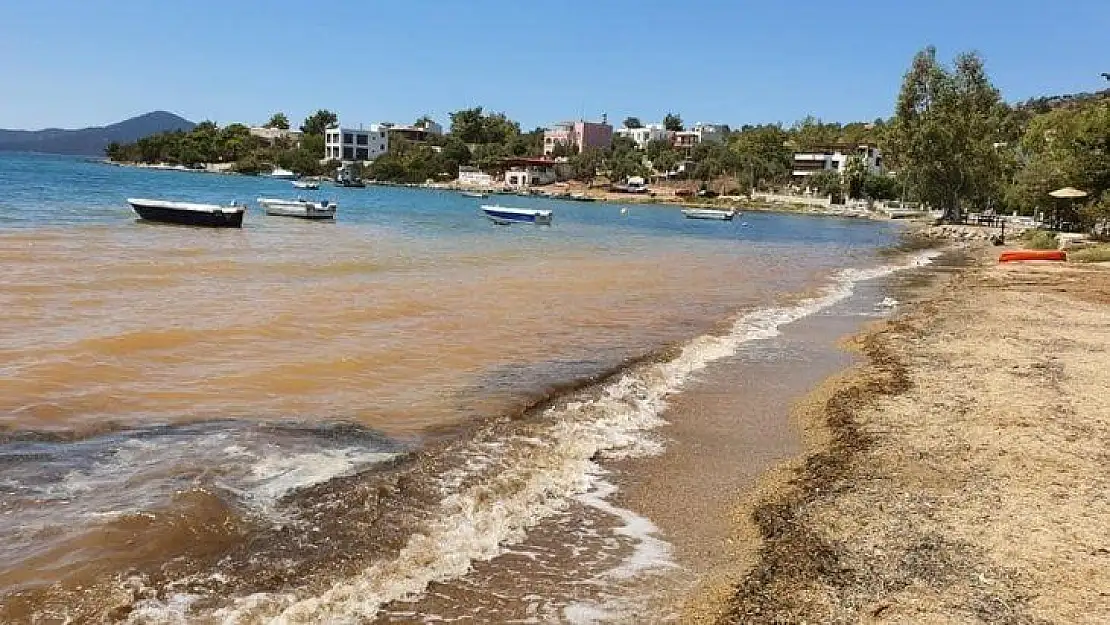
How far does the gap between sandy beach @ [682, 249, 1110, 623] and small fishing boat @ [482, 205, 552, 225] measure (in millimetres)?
49604

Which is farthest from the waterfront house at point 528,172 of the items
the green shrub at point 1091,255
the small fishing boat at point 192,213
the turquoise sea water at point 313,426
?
the turquoise sea water at point 313,426

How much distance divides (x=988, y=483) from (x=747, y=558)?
2882 mm

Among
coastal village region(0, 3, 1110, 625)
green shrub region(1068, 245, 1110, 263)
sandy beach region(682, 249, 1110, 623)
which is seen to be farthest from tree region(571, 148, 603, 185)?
sandy beach region(682, 249, 1110, 623)

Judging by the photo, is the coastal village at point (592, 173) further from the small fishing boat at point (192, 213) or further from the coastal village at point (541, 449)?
the coastal village at point (541, 449)

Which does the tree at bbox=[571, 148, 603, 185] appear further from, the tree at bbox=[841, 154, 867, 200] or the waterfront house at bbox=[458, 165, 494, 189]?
the tree at bbox=[841, 154, 867, 200]

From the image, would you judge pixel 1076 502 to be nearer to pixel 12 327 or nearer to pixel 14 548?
pixel 14 548

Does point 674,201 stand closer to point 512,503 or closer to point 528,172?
point 528,172

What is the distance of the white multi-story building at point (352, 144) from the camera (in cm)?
18550

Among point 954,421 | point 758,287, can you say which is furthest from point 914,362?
point 758,287

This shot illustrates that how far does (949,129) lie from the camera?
259 ft

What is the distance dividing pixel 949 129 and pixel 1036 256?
49.3 metres

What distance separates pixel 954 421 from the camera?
30.7 ft

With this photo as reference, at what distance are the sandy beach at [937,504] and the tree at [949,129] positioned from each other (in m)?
74.7

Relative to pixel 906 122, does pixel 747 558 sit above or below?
below
